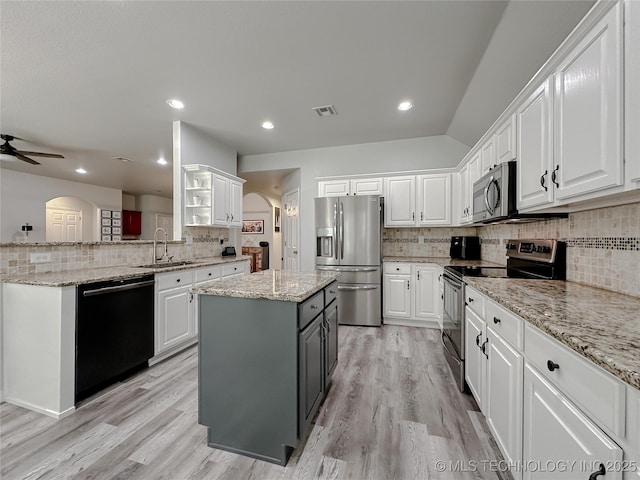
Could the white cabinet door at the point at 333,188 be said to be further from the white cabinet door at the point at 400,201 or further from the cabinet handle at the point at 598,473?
the cabinet handle at the point at 598,473

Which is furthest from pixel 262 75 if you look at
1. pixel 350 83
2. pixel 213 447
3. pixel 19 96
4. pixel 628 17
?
pixel 213 447

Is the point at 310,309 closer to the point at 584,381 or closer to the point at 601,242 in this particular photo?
the point at 584,381

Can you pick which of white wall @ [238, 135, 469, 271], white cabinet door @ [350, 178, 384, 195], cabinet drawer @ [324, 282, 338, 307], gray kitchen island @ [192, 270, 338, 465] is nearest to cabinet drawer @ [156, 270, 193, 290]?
gray kitchen island @ [192, 270, 338, 465]

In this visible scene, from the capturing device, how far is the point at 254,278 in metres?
1.96

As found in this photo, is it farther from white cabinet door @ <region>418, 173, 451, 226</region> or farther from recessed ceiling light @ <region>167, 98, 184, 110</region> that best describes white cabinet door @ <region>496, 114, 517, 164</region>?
recessed ceiling light @ <region>167, 98, 184, 110</region>

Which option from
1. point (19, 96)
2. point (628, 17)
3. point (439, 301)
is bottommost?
point (439, 301)

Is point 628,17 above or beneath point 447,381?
above

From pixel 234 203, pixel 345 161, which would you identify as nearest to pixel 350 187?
pixel 345 161

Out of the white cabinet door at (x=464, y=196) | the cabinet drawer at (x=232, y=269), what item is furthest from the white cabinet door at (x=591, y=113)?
the cabinet drawer at (x=232, y=269)

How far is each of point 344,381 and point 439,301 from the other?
6.12 ft

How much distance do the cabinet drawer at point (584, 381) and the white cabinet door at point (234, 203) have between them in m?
3.91

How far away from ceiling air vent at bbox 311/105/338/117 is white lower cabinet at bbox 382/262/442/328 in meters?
2.12

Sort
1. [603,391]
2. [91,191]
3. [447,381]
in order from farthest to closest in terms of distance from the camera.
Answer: [91,191] → [447,381] → [603,391]

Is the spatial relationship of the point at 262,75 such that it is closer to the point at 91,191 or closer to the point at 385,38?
the point at 385,38
